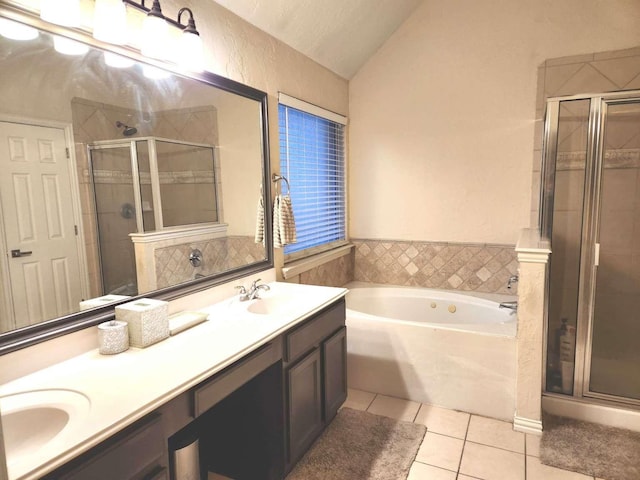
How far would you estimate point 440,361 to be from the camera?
2570 millimetres

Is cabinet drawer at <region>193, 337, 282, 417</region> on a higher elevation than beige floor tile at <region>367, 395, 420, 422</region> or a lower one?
higher

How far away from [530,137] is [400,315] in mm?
1705

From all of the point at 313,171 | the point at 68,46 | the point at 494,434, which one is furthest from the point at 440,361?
the point at 68,46

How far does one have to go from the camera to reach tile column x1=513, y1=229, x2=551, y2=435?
2.18 metres

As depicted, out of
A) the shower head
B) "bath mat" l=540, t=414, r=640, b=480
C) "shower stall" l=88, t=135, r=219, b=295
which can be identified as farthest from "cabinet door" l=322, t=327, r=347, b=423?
the shower head

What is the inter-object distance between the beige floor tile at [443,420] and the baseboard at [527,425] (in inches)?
10.4

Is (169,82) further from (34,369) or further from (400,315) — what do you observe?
(400,315)

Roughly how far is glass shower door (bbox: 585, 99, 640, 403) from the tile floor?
2.11 ft

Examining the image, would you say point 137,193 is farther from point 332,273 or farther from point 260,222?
point 332,273

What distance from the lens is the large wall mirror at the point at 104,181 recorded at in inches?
51.5

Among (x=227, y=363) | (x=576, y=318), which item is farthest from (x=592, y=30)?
(x=227, y=363)

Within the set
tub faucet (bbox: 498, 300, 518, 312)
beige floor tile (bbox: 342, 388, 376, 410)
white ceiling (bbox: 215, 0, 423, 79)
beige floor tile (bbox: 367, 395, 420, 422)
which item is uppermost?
white ceiling (bbox: 215, 0, 423, 79)

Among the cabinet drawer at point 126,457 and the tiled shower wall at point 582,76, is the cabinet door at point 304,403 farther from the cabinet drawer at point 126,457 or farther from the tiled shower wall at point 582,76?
the tiled shower wall at point 582,76

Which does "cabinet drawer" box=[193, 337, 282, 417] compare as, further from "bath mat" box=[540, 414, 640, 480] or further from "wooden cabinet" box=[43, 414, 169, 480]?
"bath mat" box=[540, 414, 640, 480]
